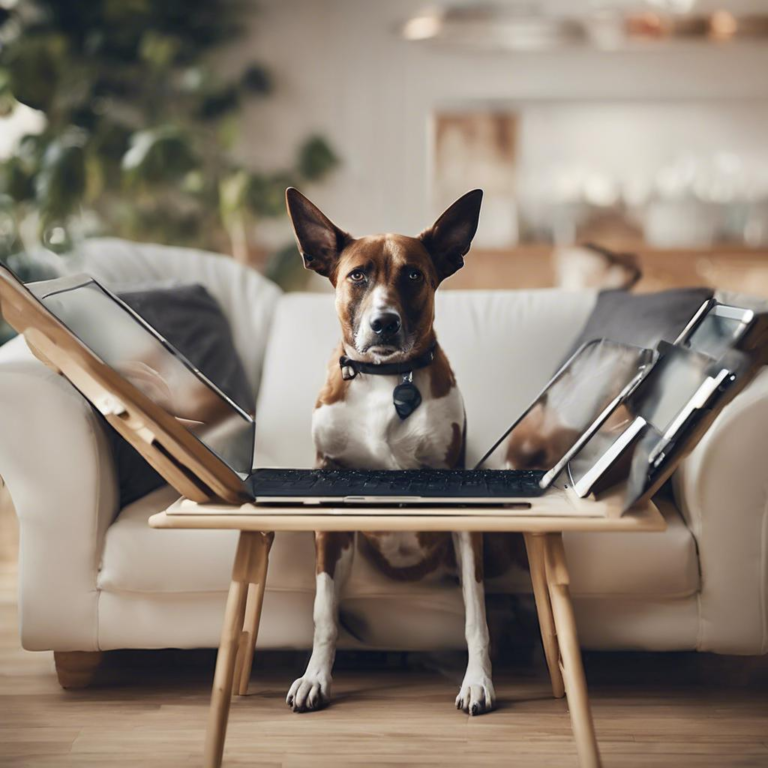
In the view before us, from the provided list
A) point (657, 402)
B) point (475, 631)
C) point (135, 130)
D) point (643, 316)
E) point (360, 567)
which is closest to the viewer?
point (657, 402)

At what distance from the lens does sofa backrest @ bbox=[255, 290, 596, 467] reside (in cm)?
208

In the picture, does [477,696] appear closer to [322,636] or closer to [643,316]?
[322,636]

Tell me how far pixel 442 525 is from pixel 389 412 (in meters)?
0.44

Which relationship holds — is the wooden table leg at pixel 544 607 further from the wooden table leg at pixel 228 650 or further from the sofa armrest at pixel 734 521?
the wooden table leg at pixel 228 650

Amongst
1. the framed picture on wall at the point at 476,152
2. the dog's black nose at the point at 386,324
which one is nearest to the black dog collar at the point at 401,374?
the dog's black nose at the point at 386,324

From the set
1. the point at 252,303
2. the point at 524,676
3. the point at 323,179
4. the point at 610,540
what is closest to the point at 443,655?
the point at 524,676

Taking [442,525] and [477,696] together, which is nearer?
[442,525]

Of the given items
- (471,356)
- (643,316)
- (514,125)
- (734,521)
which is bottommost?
(734,521)

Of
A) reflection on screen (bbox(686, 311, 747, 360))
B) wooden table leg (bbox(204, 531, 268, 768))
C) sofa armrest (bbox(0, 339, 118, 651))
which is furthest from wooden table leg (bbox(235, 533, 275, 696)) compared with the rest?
reflection on screen (bbox(686, 311, 747, 360))

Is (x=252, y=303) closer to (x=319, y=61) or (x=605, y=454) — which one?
(x=605, y=454)

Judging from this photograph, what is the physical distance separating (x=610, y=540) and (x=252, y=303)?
3.76 ft

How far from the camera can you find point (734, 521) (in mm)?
1668

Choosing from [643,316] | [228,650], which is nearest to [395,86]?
[643,316]

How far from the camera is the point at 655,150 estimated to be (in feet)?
16.3
